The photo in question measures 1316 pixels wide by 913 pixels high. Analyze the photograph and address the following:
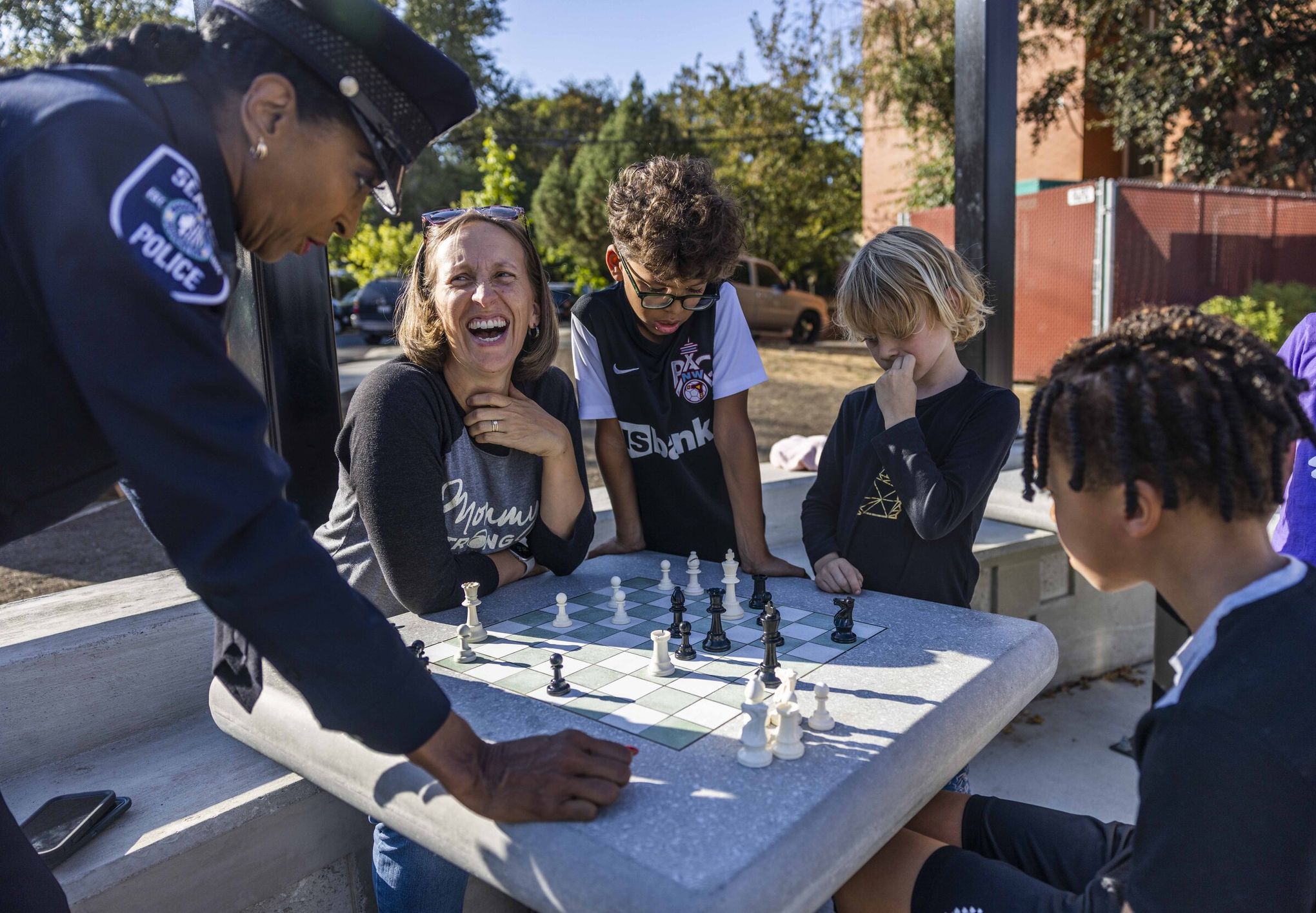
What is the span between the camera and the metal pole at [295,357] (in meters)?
3.01

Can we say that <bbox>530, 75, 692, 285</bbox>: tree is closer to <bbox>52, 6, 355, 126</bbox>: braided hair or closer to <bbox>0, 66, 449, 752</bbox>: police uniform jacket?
<bbox>52, 6, 355, 126</bbox>: braided hair

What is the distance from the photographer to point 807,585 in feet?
8.11

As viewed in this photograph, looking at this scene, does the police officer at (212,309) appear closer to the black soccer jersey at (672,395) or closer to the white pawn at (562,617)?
the white pawn at (562,617)

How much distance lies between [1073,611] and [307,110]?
13.6 feet

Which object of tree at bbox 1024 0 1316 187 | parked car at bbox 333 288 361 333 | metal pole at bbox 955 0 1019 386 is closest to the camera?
metal pole at bbox 955 0 1019 386

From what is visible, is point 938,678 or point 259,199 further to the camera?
point 938,678

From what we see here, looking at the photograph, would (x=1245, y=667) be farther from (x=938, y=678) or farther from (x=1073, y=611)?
(x=1073, y=611)

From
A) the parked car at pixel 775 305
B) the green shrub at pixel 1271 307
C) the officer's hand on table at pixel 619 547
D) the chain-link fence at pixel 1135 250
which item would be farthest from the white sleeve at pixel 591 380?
the parked car at pixel 775 305

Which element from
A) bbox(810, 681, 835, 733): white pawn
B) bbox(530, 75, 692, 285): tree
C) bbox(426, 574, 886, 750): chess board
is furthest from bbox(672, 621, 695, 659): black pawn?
bbox(530, 75, 692, 285): tree

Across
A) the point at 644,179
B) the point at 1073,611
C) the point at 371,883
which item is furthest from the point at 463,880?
the point at 1073,611

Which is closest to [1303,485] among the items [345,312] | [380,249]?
[380,249]

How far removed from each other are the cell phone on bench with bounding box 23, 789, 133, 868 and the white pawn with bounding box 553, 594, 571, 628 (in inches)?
38.9

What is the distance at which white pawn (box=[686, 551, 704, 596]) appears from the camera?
96.7 inches

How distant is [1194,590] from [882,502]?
1.19 m
